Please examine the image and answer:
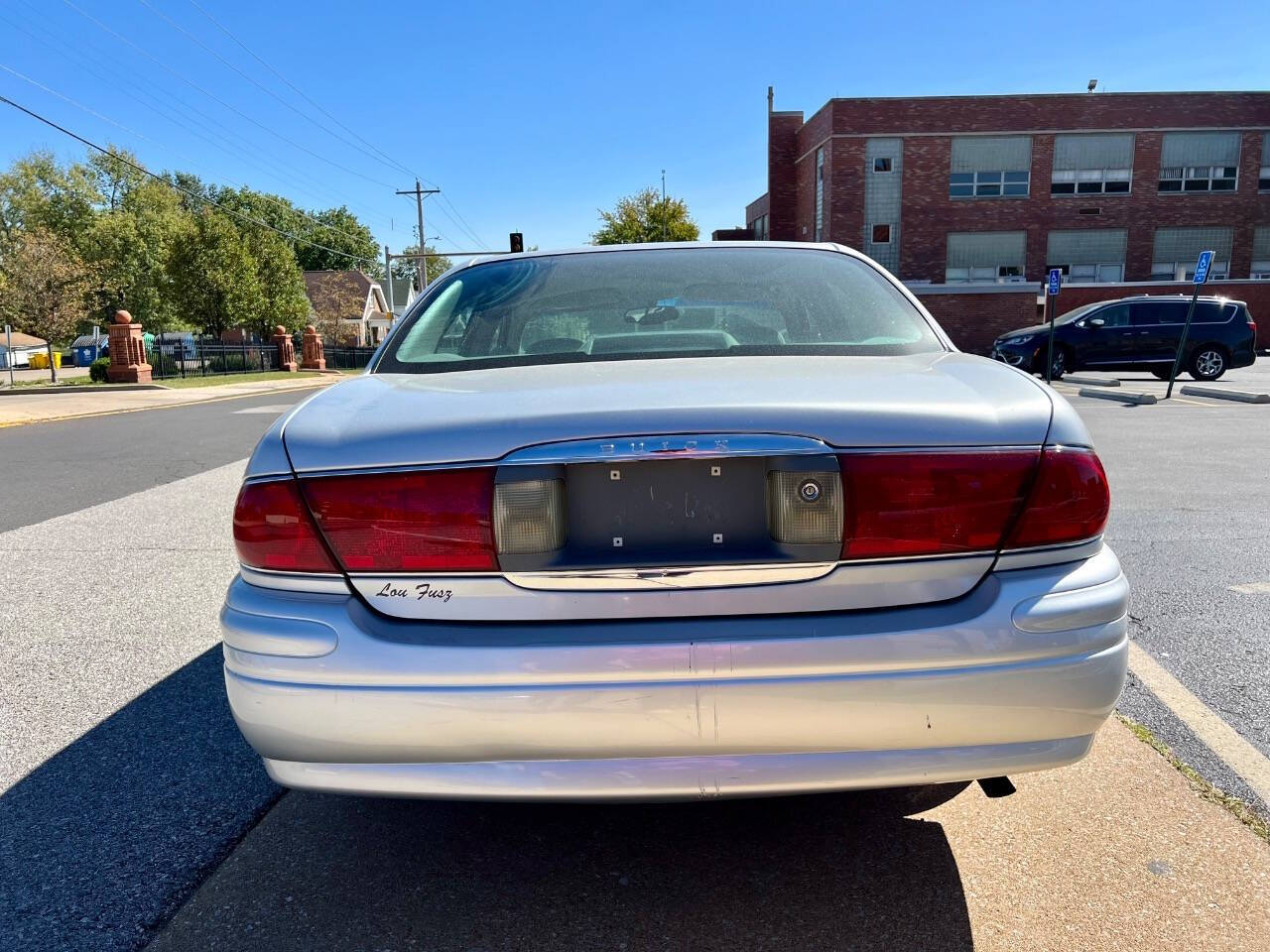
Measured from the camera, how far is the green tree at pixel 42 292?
33.1 metres

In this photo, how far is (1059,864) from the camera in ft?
7.70

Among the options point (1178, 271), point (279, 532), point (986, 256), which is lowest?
point (279, 532)

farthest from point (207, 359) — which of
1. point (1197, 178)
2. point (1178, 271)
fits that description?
point (1197, 178)

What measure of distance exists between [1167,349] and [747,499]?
21.0 m

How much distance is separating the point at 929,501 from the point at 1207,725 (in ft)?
6.42

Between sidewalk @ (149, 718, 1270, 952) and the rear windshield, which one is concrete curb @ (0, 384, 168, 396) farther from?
sidewalk @ (149, 718, 1270, 952)

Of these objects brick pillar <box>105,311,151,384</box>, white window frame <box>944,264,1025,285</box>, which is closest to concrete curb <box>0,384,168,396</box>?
brick pillar <box>105,311,151,384</box>

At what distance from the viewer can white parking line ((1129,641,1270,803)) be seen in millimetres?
2771

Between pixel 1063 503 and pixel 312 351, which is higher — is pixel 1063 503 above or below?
above

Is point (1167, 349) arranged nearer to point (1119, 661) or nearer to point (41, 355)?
point (1119, 661)

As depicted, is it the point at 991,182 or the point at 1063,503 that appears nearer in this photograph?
the point at 1063,503

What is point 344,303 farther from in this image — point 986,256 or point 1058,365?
point 1058,365

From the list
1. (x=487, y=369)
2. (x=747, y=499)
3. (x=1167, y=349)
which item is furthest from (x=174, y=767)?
(x=1167, y=349)

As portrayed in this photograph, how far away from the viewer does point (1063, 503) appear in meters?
1.95
